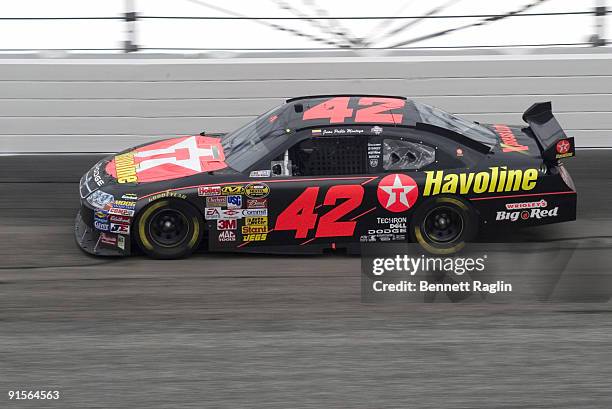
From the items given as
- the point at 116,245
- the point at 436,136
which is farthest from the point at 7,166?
the point at 436,136

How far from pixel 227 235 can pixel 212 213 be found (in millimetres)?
226

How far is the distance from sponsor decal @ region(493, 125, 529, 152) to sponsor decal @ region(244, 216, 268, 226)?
85.3 inches

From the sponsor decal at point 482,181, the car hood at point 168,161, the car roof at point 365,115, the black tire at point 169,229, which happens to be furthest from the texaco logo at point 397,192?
the black tire at point 169,229

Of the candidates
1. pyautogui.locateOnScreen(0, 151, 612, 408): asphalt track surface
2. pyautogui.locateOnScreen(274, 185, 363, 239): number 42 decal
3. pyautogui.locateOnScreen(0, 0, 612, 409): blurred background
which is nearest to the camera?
pyautogui.locateOnScreen(0, 151, 612, 408): asphalt track surface

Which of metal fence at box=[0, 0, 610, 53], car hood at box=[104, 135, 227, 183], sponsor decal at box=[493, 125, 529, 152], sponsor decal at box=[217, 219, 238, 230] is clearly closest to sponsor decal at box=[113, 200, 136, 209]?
car hood at box=[104, 135, 227, 183]

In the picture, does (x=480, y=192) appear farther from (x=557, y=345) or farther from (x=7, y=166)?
(x=7, y=166)

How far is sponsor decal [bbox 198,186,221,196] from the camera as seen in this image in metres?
8.25

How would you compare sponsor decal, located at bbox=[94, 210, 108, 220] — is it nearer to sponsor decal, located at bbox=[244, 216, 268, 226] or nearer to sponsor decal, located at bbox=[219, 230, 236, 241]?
sponsor decal, located at bbox=[219, 230, 236, 241]

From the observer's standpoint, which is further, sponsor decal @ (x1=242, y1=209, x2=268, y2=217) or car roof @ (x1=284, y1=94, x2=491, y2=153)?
car roof @ (x1=284, y1=94, x2=491, y2=153)

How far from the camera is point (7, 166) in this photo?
11398 millimetres

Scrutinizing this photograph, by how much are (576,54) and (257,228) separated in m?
5.39

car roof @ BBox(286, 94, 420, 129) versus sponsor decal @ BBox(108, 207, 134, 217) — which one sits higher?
car roof @ BBox(286, 94, 420, 129)

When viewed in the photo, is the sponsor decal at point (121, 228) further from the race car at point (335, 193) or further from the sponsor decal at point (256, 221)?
the sponsor decal at point (256, 221)

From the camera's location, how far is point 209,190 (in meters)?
8.25
